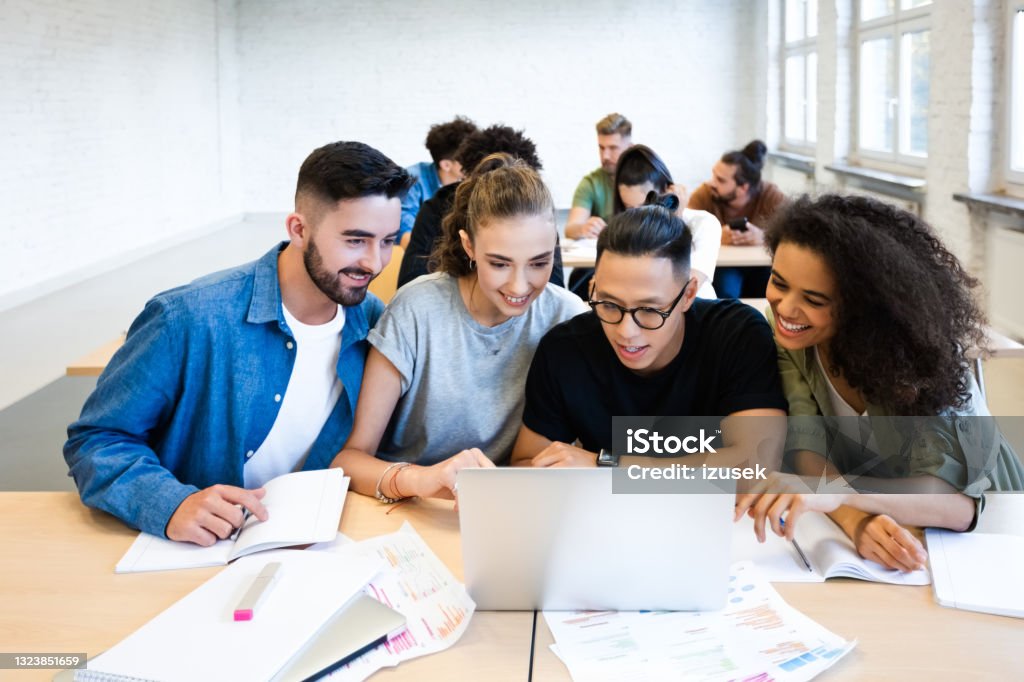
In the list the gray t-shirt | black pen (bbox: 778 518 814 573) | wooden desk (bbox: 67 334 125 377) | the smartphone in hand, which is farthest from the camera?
the smartphone in hand

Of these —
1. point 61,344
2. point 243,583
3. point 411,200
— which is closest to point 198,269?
point 61,344

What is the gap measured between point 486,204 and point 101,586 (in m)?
0.99

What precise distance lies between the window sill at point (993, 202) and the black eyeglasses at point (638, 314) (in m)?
3.58

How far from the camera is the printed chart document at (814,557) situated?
1.42m

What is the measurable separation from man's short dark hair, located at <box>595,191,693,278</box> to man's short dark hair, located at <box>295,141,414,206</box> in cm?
43

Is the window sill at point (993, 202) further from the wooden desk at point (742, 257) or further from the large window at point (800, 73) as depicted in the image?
the large window at point (800, 73)

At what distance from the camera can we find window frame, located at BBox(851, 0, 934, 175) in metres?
6.41

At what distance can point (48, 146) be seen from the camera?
725cm

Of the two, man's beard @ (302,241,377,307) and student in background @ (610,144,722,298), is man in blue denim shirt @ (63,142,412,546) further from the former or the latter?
student in background @ (610,144,722,298)

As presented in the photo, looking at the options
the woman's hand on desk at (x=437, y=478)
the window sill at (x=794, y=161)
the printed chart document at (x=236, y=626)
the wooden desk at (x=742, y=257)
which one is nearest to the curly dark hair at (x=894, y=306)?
the woman's hand on desk at (x=437, y=478)

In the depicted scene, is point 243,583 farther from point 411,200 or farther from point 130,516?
point 411,200

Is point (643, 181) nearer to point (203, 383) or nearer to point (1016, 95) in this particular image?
point (1016, 95)

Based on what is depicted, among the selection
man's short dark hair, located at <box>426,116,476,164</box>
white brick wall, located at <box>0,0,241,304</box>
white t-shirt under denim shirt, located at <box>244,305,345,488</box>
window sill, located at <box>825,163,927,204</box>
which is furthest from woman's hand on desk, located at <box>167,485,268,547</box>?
white brick wall, located at <box>0,0,241,304</box>

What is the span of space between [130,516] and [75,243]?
6.85 m
